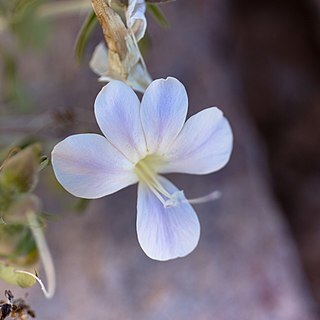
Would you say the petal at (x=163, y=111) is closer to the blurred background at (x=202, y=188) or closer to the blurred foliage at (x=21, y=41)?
the blurred background at (x=202, y=188)

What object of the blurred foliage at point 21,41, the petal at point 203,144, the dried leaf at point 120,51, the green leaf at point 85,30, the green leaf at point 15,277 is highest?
the blurred foliage at point 21,41

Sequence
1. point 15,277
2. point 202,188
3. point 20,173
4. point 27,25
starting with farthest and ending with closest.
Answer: point 202,188 < point 27,25 < point 15,277 < point 20,173

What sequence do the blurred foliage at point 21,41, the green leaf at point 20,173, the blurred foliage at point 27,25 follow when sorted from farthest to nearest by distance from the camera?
the blurred foliage at point 21,41 < the blurred foliage at point 27,25 < the green leaf at point 20,173

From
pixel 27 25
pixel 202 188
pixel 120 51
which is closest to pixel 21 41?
pixel 27 25

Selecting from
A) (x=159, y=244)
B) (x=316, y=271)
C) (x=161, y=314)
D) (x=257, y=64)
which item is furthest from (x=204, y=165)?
(x=257, y=64)

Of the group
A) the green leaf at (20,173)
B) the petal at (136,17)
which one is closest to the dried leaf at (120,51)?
the petal at (136,17)

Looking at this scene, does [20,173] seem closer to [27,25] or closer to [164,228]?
[164,228]

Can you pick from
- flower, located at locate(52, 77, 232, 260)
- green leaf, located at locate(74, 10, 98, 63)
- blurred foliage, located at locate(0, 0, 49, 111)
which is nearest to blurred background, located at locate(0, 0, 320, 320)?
blurred foliage, located at locate(0, 0, 49, 111)
